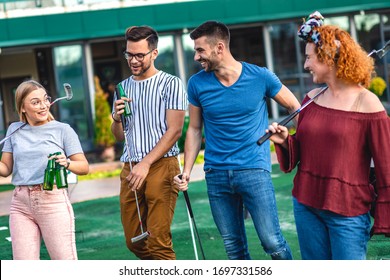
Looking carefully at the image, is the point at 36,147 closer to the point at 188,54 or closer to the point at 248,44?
the point at 188,54

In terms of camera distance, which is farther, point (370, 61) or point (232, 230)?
point (232, 230)

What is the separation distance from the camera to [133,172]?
5.86 metres

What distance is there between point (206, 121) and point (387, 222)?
1.69m

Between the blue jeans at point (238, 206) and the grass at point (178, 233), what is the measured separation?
2013 millimetres

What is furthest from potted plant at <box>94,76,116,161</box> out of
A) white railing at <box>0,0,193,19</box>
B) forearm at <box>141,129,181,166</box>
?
forearm at <box>141,129,181,166</box>

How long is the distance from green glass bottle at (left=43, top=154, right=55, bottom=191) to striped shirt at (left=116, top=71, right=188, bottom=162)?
Answer: 0.82m

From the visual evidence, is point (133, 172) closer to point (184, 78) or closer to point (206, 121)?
point (206, 121)

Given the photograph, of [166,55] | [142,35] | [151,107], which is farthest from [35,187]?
[166,55]

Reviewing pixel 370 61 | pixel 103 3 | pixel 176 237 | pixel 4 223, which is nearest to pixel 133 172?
pixel 370 61

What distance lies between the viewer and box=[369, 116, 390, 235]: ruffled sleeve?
425cm

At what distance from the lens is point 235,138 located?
5453mm

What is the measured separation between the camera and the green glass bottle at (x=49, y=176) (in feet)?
17.6

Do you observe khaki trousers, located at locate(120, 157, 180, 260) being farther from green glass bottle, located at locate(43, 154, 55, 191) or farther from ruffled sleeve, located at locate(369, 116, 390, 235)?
ruffled sleeve, located at locate(369, 116, 390, 235)

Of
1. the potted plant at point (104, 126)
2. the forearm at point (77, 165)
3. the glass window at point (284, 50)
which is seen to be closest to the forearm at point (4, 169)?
the forearm at point (77, 165)
